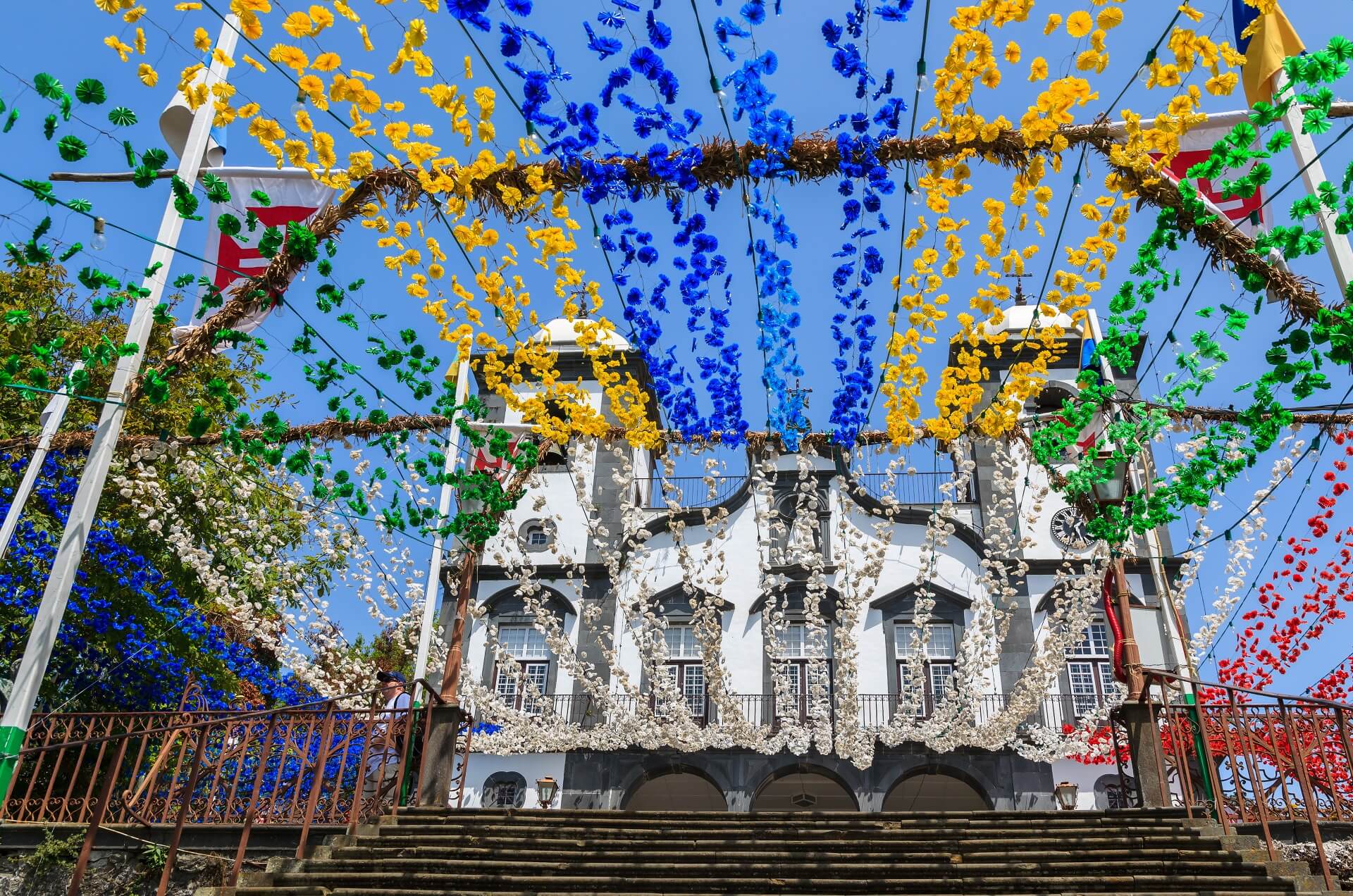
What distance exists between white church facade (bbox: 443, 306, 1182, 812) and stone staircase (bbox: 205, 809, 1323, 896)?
8.09m

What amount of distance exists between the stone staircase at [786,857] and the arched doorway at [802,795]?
12.2m

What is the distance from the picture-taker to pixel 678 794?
20797 mm

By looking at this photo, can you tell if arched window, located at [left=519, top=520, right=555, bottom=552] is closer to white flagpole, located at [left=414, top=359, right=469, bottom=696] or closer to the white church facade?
the white church facade

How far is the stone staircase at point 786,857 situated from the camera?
678cm

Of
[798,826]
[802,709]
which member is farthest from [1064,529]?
[798,826]

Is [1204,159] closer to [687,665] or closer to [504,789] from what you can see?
[687,665]

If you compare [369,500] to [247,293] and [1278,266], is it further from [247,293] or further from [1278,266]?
[1278,266]

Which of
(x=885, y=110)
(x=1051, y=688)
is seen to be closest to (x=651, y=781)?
(x=1051, y=688)

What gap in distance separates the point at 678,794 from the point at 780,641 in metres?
4.11

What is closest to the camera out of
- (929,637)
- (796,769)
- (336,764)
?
(336,764)

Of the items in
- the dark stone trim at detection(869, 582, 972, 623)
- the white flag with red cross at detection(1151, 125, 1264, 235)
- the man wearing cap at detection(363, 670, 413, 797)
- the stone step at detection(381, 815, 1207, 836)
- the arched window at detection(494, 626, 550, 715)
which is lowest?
the stone step at detection(381, 815, 1207, 836)

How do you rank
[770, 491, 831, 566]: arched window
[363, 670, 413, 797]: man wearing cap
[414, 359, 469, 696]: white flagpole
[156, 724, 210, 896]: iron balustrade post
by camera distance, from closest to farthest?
[156, 724, 210, 896]: iron balustrade post, [363, 670, 413, 797]: man wearing cap, [414, 359, 469, 696]: white flagpole, [770, 491, 831, 566]: arched window

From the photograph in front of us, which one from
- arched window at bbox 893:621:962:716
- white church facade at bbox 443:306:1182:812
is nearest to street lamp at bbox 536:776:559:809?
white church facade at bbox 443:306:1182:812

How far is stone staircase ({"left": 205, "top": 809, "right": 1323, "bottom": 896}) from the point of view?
22.2 feet
